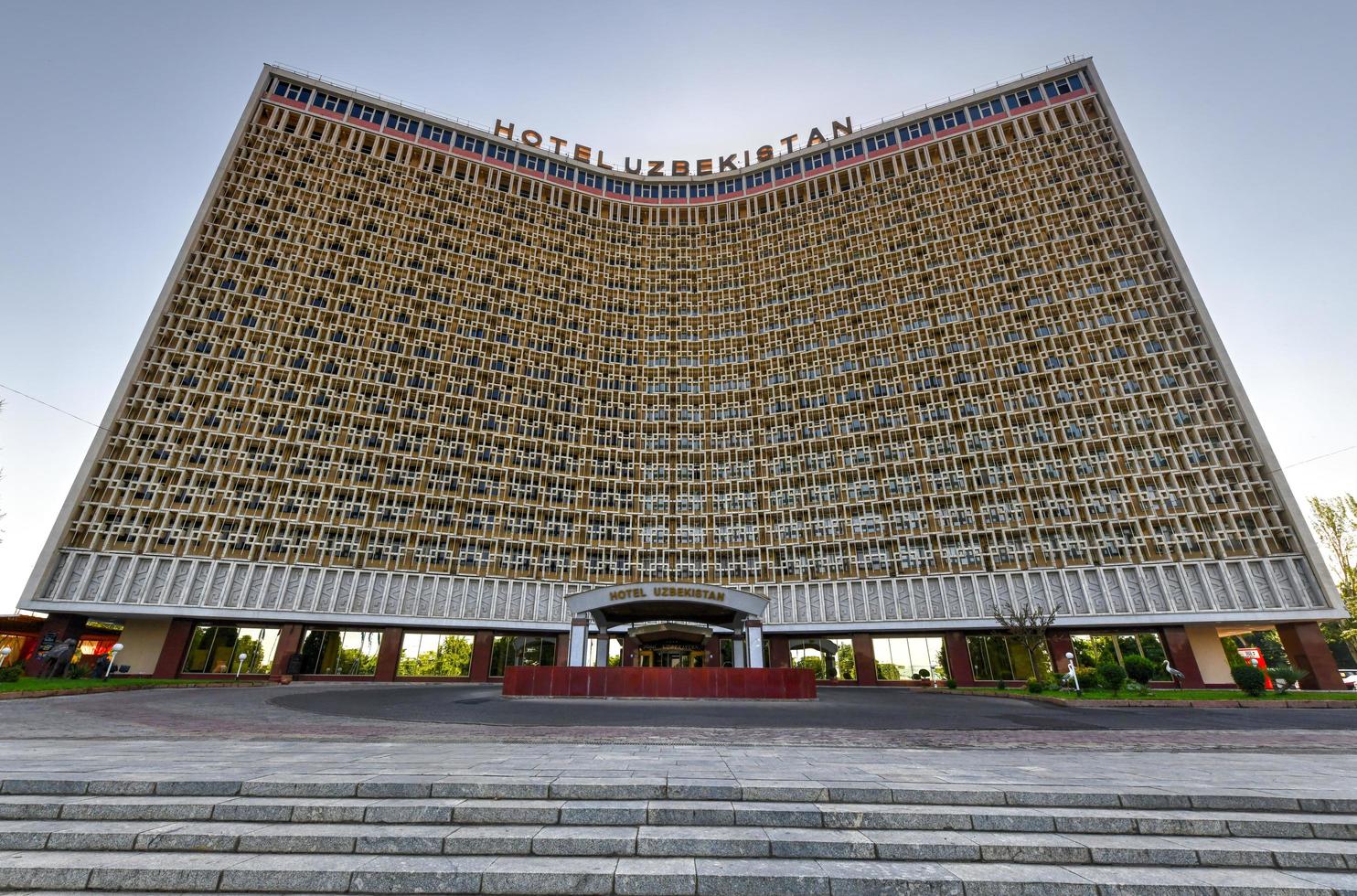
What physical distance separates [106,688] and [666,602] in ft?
99.2

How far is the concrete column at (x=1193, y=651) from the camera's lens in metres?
42.2

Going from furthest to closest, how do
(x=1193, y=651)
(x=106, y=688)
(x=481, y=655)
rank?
1. (x=481, y=655)
2. (x=1193, y=651)
3. (x=106, y=688)

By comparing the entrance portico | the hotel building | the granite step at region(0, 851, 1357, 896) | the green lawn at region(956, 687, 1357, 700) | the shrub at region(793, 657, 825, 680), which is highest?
the hotel building

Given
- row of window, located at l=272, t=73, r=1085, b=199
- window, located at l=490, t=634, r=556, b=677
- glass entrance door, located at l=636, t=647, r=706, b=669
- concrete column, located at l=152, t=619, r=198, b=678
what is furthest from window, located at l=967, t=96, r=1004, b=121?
concrete column, located at l=152, t=619, r=198, b=678

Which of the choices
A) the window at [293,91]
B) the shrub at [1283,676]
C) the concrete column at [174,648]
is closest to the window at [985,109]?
the shrub at [1283,676]

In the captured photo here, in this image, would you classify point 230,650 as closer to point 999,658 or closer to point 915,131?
point 999,658

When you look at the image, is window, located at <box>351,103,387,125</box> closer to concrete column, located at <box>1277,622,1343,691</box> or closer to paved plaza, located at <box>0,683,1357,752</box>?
paved plaza, located at <box>0,683,1357,752</box>

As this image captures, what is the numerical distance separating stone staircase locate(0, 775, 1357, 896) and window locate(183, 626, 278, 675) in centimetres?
4682

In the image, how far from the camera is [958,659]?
47.7 m

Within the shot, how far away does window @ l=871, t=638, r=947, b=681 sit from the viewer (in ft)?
161

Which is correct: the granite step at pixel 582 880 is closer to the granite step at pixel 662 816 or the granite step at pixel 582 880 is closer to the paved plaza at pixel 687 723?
the granite step at pixel 662 816

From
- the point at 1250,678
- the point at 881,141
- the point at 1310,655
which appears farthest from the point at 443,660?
the point at 881,141

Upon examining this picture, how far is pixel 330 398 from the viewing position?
174ft

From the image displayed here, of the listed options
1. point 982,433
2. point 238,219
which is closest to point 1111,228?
point 982,433
